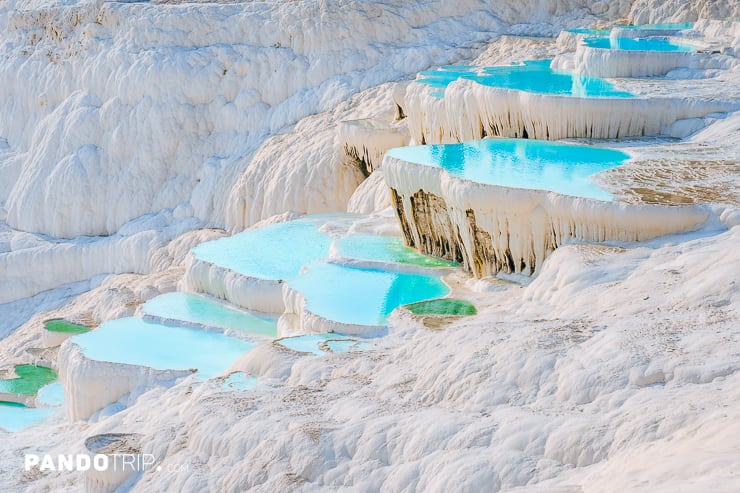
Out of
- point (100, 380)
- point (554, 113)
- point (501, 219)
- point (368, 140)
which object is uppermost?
point (554, 113)

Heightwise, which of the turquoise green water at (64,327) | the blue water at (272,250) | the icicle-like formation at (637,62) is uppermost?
the icicle-like formation at (637,62)

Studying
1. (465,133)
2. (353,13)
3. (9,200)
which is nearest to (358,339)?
(465,133)

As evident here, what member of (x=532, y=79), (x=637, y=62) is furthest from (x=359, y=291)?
(x=637, y=62)

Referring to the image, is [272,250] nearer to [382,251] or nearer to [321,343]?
[382,251]

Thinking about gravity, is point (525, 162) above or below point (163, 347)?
above

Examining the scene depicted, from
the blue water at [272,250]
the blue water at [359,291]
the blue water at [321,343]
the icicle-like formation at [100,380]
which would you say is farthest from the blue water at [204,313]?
the blue water at [321,343]

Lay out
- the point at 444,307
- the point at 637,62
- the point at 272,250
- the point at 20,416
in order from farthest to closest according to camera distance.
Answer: the point at 637,62 < the point at 272,250 < the point at 20,416 < the point at 444,307

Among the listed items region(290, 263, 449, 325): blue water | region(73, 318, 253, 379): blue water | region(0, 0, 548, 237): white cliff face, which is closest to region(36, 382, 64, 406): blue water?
region(73, 318, 253, 379): blue water

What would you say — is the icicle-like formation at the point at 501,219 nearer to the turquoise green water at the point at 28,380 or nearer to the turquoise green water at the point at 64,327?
the turquoise green water at the point at 28,380
